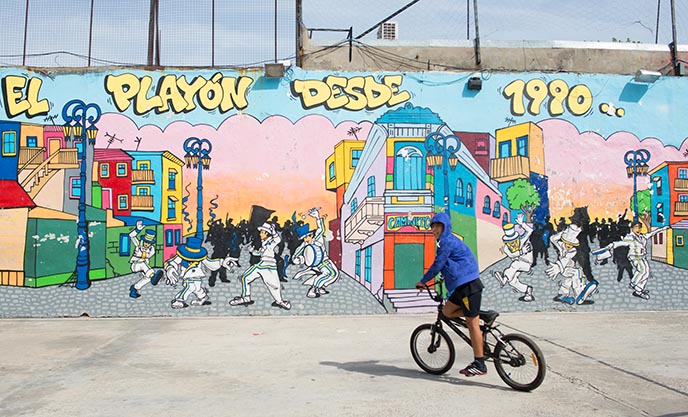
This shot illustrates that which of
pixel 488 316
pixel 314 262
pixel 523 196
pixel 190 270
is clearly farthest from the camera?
pixel 523 196

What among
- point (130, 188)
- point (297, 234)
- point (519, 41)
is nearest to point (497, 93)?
point (519, 41)

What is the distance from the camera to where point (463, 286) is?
294 inches

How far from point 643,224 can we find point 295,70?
286 inches

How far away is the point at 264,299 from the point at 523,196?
17.2 ft

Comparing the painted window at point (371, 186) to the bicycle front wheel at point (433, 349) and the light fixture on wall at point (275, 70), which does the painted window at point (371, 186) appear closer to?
the light fixture on wall at point (275, 70)

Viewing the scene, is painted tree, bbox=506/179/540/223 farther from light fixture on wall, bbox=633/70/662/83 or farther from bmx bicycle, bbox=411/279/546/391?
bmx bicycle, bbox=411/279/546/391

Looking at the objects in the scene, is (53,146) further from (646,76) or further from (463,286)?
(646,76)

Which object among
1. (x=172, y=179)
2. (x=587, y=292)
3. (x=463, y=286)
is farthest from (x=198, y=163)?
(x=587, y=292)

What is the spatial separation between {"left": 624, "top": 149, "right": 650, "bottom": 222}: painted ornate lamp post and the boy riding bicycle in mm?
7805

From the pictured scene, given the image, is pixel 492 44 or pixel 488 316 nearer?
pixel 488 316

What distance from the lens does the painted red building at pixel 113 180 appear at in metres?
13.4

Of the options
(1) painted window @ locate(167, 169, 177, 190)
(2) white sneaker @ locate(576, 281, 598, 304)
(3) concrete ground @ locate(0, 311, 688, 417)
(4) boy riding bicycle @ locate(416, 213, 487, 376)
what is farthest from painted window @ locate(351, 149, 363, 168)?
(4) boy riding bicycle @ locate(416, 213, 487, 376)

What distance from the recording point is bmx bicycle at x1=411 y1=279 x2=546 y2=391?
6996 mm

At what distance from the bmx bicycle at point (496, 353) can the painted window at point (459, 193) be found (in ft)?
19.6
